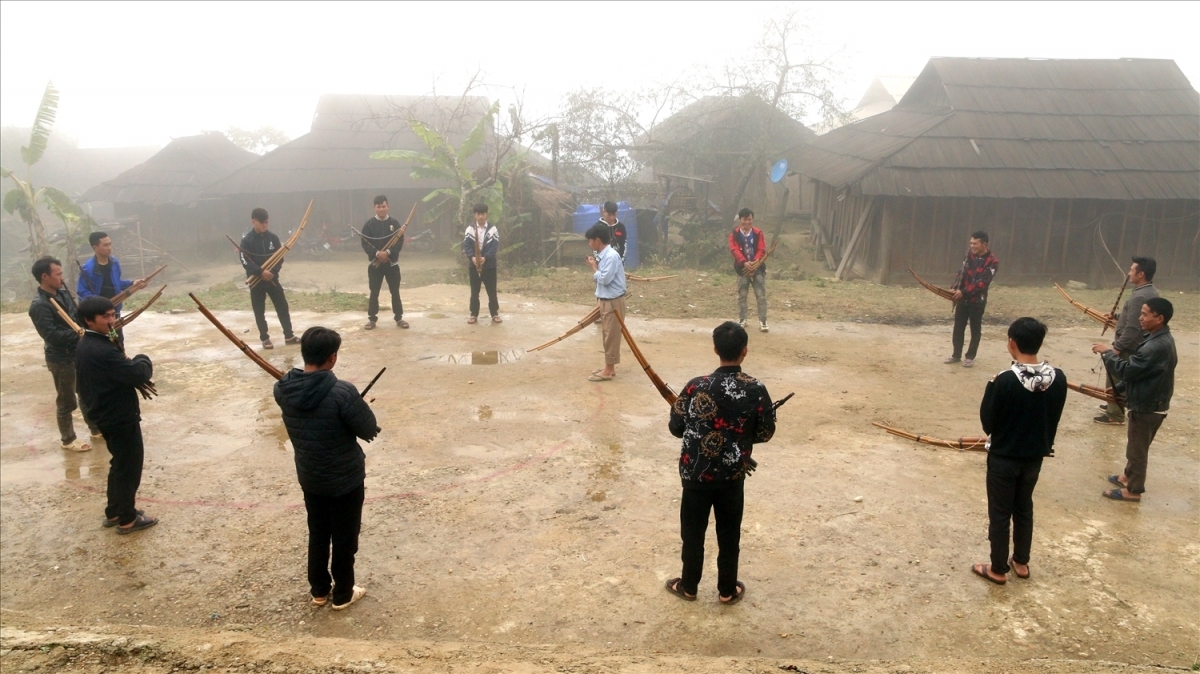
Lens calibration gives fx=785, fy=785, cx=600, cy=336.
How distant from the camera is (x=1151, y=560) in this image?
4.75 m

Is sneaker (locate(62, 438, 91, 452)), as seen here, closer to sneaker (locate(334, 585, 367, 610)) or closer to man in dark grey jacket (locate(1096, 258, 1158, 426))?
sneaker (locate(334, 585, 367, 610))

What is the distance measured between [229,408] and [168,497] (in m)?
2.13

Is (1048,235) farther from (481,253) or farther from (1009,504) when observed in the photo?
(1009,504)

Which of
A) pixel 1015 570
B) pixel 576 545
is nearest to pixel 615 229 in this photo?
pixel 576 545

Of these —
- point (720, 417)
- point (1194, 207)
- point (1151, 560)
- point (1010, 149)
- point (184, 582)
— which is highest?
point (1010, 149)

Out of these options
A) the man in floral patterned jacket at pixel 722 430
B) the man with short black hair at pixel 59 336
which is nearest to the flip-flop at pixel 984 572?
the man in floral patterned jacket at pixel 722 430

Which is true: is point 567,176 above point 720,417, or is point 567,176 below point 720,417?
above

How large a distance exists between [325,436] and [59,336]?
151 inches

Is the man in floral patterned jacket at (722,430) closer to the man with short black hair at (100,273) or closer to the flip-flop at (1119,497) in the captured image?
the flip-flop at (1119,497)

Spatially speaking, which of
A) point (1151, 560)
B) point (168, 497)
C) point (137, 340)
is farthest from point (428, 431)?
point (137, 340)

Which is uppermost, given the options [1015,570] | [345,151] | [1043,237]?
[345,151]

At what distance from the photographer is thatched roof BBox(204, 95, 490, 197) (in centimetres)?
2366

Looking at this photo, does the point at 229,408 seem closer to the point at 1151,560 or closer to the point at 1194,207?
the point at 1151,560

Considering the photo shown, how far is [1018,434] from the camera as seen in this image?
14.1 feet
